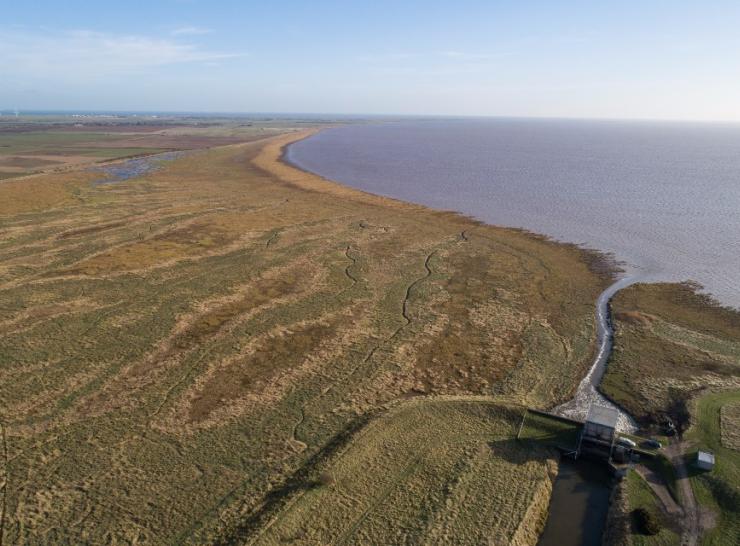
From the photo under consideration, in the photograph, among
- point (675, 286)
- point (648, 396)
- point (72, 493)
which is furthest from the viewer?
point (675, 286)

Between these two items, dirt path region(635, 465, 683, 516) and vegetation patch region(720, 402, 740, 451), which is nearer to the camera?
dirt path region(635, 465, 683, 516)

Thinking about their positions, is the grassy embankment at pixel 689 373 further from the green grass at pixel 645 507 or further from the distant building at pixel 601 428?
the distant building at pixel 601 428

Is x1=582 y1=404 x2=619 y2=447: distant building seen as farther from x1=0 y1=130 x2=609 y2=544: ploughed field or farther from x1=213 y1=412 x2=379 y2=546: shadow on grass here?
x1=213 y1=412 x2=379 y2=546: shadow on grass

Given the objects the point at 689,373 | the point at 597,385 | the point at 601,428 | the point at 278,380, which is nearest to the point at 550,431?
the point at 601,428

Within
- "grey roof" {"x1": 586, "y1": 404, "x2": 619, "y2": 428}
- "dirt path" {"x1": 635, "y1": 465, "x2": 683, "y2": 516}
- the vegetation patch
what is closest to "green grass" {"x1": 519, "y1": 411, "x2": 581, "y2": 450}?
"grey roof" {"x1": 586, "y1": 404, "x2": 619, "y2": 428}

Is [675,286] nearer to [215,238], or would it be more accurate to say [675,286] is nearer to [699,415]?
[699,415]

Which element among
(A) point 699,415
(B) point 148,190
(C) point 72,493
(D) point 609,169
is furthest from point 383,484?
(D) point 609,169
